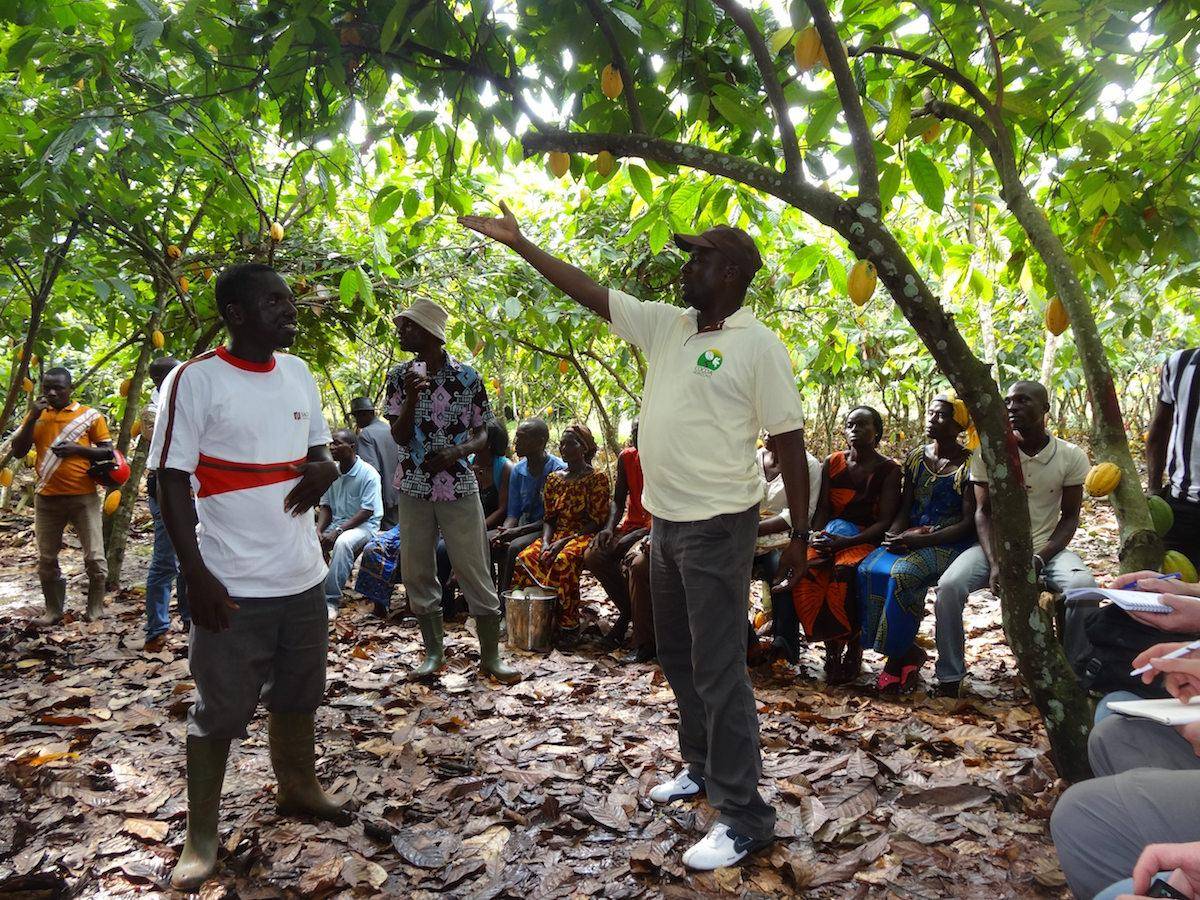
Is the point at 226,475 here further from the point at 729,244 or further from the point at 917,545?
the point at 917,545

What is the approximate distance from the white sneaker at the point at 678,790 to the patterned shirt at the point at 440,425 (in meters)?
1.87

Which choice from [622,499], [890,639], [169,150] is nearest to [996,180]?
[890,639]

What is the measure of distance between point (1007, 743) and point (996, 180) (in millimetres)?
2940

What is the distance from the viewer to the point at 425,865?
8.29 ft

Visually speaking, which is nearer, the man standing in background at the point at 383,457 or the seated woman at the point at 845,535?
the seated woman at the point at 845,535

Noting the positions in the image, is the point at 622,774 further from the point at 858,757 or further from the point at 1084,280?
the point at 1084,280

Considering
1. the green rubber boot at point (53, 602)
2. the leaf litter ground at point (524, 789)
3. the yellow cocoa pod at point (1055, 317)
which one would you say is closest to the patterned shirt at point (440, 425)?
the leaf litter ground at point (524, 789)

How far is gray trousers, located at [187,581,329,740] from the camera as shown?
239 centimetres

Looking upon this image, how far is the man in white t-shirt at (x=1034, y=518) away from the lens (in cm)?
405

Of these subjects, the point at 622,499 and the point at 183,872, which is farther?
the point at 622,499

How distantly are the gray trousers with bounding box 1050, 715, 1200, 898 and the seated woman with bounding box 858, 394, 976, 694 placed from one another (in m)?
2.27

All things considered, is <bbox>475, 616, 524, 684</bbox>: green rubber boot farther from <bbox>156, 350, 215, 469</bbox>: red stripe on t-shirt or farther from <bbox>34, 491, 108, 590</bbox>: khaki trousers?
<bbox>34, 491, 108, 590</bbox>: khaki trousers

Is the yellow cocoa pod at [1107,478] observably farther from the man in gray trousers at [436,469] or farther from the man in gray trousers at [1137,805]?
the man in gray trousers at [436,469]

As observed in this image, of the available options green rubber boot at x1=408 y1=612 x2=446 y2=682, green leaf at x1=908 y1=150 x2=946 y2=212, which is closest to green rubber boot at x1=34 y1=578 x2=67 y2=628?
green rubber boot at x1=408 y1=612 x2=446 y2=682
